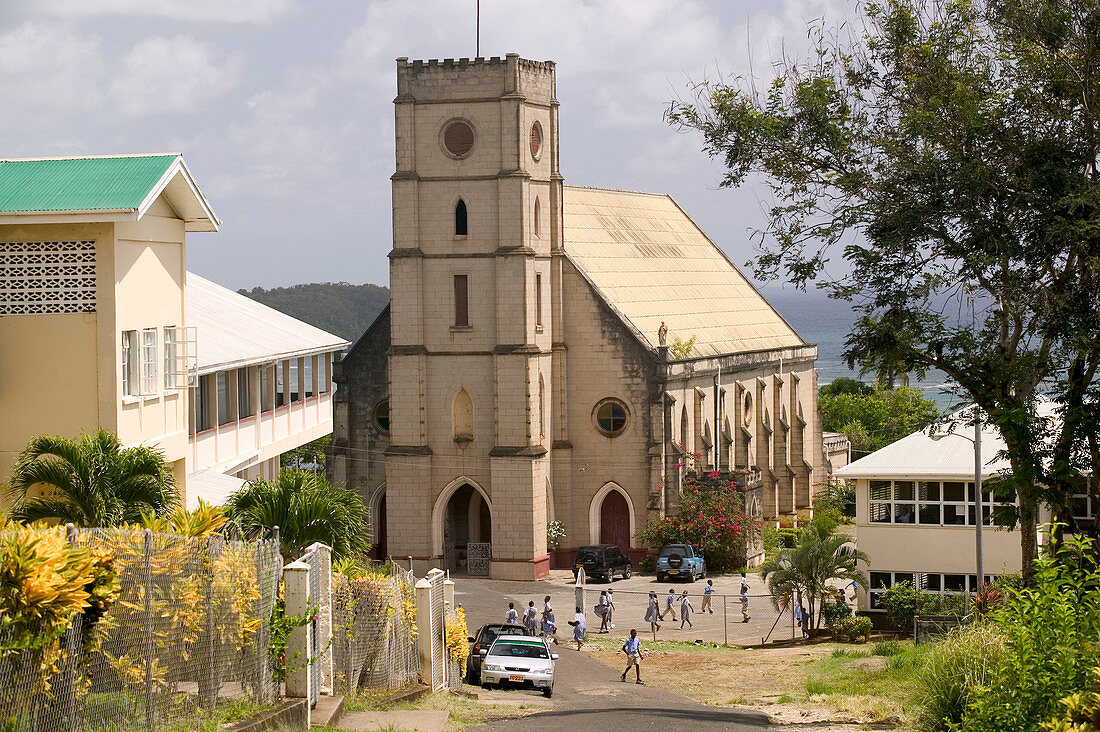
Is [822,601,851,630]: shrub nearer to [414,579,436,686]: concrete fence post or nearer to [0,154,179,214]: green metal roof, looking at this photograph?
[414,579,436,686]: concrete fence post

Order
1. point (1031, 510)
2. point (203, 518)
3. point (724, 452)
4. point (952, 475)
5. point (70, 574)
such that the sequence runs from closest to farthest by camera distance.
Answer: point (70, 574), point (203, 518), point (1031, 510), point (952, 475), point (724, 452)

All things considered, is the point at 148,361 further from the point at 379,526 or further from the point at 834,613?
the point at 379,526

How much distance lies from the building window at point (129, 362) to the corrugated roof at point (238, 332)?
516cm

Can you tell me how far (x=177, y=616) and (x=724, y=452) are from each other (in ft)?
157

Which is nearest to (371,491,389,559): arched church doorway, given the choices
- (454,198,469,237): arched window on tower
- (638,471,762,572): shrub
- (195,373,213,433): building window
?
(638,471,762,572): shrub

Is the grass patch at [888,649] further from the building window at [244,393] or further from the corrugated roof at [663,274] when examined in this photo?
the corrugated roof at [663,274]

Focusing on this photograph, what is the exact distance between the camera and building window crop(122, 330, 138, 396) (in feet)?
84.0

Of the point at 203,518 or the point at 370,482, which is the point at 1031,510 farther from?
the point at 370,482

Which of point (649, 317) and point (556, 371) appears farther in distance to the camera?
point (649, 317)

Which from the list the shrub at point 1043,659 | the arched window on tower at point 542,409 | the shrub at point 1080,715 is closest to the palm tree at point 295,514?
the shrub at point 1043,659

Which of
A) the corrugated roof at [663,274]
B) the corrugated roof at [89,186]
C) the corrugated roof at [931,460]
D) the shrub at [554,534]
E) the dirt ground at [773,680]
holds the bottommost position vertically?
the dirt ground at [773,680]

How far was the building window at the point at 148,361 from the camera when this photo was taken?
85.8 ft

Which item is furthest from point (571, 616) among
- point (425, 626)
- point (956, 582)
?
point (425, 626)

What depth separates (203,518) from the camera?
17.3 m
